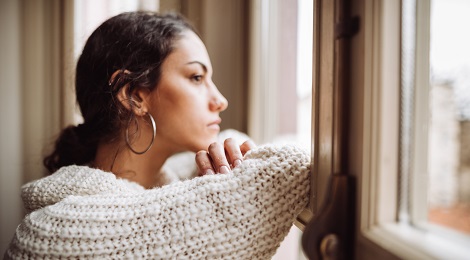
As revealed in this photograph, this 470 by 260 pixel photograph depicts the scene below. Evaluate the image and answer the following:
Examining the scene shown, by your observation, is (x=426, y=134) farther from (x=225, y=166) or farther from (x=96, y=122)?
(x=96, y=122)

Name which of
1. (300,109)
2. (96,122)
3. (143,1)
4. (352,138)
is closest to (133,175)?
(96,122)

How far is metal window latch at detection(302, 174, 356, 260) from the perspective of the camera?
16.6 inches

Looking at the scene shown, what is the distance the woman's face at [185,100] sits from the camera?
0.84 meters

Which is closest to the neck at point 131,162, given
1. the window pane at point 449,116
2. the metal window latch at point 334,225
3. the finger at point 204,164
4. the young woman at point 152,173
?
the young woman at point 152,173

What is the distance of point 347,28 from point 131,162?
2.17ft

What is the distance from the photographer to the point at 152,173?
0.94 meters

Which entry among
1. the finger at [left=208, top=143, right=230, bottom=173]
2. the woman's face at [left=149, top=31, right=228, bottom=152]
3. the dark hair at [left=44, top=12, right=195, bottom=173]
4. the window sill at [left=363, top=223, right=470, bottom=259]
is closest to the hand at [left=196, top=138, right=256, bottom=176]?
the finger at [left=208, top=143, right=230, bottom=173]

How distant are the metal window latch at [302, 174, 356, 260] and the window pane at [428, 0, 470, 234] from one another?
0.10 metres

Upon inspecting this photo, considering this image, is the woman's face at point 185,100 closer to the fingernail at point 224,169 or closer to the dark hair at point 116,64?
the dark hair at point 116,64

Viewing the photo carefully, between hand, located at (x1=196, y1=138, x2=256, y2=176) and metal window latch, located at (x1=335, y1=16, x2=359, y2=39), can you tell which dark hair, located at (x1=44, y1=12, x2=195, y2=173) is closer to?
hand, located at (x1=196, y1=138, x2=256, y2=176)

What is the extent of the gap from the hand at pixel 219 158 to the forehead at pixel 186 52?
25cm

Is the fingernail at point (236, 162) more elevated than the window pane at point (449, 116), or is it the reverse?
the window pane at point (449, 116)

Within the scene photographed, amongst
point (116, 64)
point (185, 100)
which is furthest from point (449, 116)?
point (116, 64)

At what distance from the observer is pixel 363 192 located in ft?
1.37
